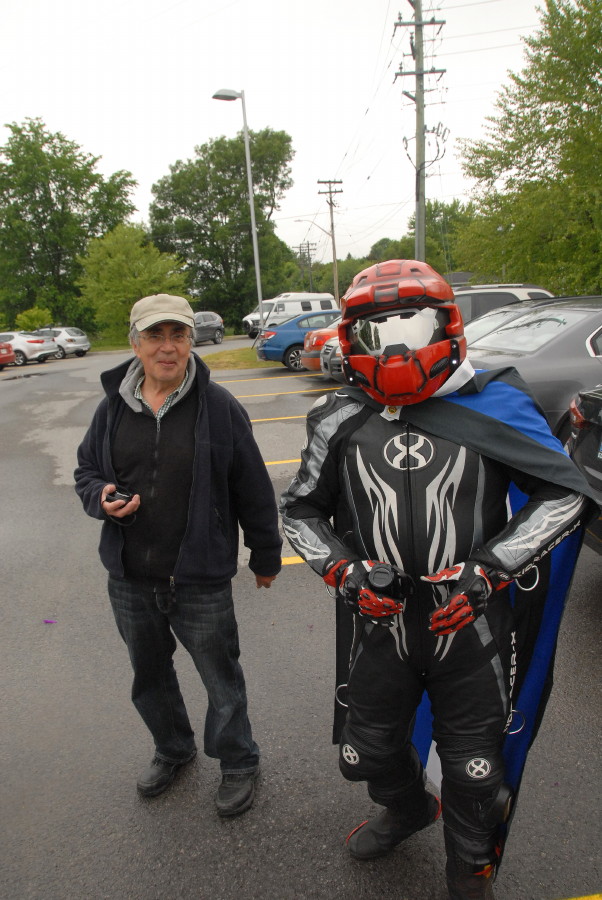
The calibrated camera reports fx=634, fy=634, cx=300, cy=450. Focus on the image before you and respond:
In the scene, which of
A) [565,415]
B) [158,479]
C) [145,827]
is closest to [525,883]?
[145,827]

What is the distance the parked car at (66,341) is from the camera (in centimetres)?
2727

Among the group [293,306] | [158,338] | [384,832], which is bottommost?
[293,306]

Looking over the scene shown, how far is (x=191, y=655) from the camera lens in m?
2.43

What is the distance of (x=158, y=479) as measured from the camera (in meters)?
2.21

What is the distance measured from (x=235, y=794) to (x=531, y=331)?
18.1ft

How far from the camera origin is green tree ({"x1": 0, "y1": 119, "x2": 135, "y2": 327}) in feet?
139

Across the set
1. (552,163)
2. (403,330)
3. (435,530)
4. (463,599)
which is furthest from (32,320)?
(463,599)

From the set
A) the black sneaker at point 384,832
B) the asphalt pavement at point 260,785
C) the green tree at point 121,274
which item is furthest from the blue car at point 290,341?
the green tree at point 121,274

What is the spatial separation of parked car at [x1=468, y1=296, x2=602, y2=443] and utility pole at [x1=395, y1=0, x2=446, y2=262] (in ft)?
43.0

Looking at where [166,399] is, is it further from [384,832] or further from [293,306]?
[293,306]

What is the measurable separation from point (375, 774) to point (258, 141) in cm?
5513

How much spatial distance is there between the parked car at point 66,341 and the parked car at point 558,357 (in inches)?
947

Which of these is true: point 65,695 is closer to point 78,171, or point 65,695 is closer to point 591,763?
point 591,763

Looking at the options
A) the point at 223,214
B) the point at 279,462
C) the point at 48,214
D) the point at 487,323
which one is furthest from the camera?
the point at 223,214
